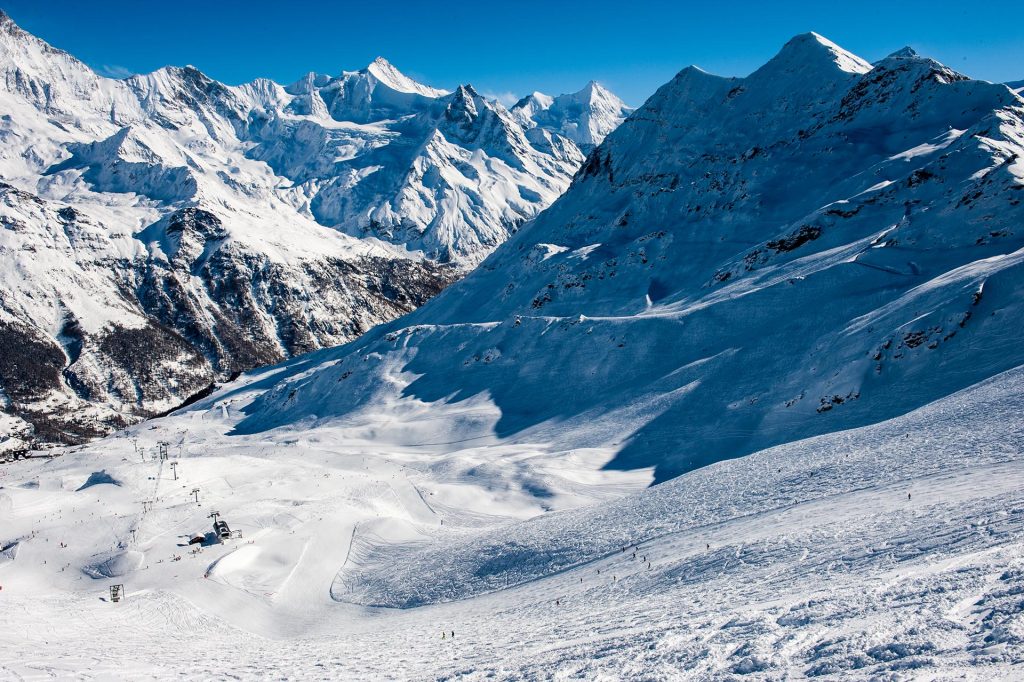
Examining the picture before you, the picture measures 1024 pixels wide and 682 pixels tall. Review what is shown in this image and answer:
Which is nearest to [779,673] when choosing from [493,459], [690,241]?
[493,459]

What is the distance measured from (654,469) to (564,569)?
22.3 m

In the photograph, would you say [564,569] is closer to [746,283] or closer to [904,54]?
[746,283]

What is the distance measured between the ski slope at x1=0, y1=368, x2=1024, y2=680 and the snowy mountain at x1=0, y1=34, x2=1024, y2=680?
167mm

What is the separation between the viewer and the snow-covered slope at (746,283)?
51031 mm

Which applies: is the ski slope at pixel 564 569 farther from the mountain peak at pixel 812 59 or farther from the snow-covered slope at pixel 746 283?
the mountain peak at pixel 812 59

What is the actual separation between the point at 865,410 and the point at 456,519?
29.8 metres

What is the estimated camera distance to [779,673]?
13586 millimetres

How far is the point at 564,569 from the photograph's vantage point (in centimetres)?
3133

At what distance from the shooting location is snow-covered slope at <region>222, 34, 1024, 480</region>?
5103cm

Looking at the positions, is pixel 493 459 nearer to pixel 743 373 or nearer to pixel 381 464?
pixel 381 464

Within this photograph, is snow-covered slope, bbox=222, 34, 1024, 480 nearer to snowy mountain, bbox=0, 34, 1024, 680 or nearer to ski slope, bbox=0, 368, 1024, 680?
snowy mountain, bbox=0, 34, 1024, 680

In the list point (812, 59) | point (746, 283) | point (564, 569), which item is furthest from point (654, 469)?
point (812, 59)

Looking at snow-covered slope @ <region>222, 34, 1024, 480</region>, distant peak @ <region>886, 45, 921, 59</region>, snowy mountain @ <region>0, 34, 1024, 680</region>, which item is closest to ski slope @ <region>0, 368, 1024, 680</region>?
snowy mountain @ <region>0, 34, 1024, 680</region>

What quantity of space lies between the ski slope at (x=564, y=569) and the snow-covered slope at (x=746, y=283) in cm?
994
